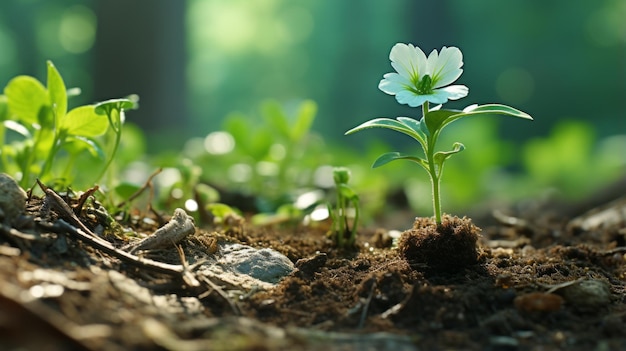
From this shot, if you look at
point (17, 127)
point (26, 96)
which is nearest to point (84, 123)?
point (26, 96)

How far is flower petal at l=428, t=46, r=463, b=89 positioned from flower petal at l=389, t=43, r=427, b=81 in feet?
0.08

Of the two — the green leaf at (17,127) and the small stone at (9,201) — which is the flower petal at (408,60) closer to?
the small stone at (9,201)

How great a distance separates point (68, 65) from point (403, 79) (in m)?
26.6

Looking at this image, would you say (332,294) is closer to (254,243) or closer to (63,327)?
(254,243)

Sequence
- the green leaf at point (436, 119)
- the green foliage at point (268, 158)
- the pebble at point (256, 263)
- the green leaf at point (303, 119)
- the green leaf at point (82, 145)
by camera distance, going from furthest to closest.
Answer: the green foliage at point (268, 158)
the green leaf at point (303, 119)
the green leaf at point (82, 145)
the pebble at point (256, 263)
the green leaf at point (436, 119)

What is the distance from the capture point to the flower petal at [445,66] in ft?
5.50

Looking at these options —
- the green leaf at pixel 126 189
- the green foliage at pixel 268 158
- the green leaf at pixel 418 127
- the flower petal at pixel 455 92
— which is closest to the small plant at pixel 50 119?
the green leaf at pixel 126 189

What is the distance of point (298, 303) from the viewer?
1.52 m

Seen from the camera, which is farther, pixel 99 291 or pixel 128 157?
pixel 128 157

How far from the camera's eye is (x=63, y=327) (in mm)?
1062

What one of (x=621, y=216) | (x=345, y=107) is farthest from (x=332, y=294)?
(x=345, y=107)

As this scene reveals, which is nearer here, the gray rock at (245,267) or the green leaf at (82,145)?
the gray rock at (245,267)

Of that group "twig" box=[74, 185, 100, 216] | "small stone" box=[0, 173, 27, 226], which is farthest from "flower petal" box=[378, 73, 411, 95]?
"small stone" box=[0, 173, 27, 226]

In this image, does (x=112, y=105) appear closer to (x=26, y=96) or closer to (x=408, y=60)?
(x=26, y=96)
